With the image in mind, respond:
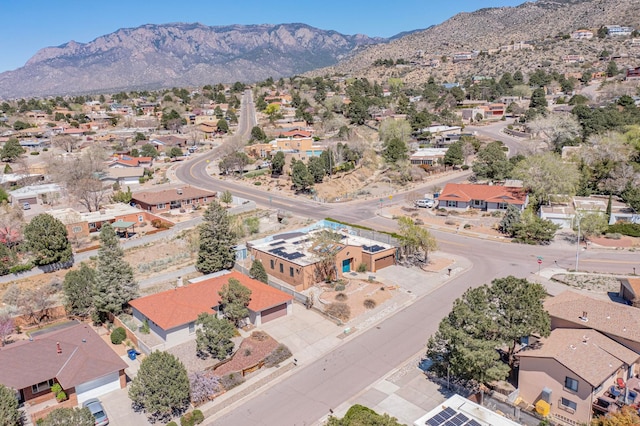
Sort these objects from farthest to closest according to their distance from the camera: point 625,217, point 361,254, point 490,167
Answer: point 490,167, point 625,217, point 361,254

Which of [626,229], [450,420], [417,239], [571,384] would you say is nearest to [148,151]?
[417,239]

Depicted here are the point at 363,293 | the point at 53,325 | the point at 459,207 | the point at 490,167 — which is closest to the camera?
the point at 53,325

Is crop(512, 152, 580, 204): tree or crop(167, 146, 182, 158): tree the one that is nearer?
crop(512, 152, 580, 204): tree

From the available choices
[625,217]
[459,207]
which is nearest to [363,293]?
[459,207]

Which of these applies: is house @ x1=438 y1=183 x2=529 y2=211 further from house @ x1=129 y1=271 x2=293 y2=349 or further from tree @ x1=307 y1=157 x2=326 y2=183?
house @ x1=129 y1=271 x2=293 y2=349

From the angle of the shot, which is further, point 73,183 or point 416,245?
point 73,183

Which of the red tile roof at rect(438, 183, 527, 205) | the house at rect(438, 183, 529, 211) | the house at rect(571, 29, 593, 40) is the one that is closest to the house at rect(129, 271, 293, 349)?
the house at rect(438, 183, 529, 211)

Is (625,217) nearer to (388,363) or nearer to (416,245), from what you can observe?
(416,245)
